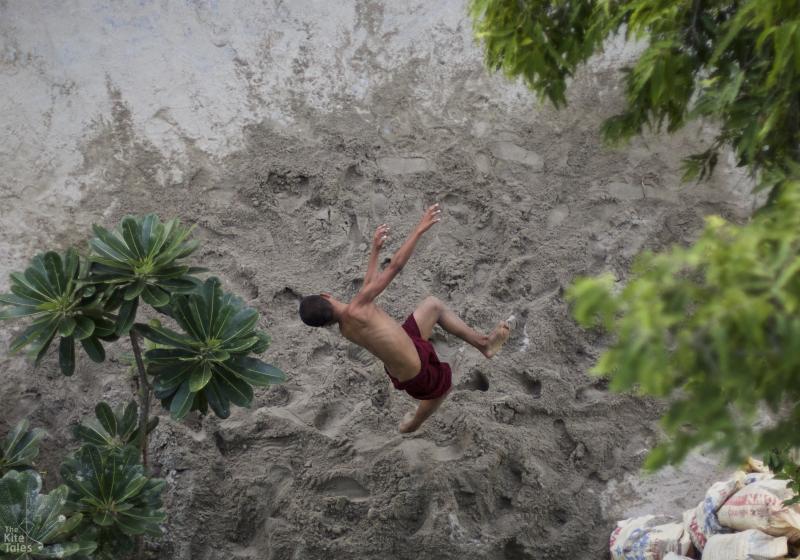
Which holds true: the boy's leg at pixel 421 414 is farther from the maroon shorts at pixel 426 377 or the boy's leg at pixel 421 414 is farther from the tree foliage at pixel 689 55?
the tree foliage at pixel 689 55

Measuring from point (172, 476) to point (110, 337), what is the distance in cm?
110

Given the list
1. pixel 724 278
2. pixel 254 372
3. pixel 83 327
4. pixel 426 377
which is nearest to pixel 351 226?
pixel 426 377

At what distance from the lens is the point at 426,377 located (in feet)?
13.5

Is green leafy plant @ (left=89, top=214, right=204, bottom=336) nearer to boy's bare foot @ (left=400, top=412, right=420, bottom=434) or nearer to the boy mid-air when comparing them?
the boy mid-air

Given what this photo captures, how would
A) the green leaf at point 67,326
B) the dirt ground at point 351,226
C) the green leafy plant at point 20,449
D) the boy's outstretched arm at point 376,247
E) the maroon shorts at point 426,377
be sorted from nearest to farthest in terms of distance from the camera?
the green leaf at point 67,326 < the boy's outstretched arm at point 376,247 < the green leafy plant at point 20,449 < the maroon shorts at point 426,377 < the dirt ground at point 351,226

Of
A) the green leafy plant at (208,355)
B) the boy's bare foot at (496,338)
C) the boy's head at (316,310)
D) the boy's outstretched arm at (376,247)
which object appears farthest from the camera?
the boy's bare foot at (496,338)

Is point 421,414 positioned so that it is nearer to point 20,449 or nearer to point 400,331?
point 400,331

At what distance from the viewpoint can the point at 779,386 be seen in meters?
1.87

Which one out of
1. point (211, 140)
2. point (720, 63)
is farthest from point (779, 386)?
point (211, 140)

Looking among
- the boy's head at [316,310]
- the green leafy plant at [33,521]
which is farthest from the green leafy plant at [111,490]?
the boy's head at [316,310]

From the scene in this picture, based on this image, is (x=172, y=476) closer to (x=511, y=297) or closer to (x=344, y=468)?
(x=344, y=468)

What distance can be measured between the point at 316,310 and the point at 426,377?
2.05ft

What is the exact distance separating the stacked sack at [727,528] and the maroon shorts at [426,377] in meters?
1.14

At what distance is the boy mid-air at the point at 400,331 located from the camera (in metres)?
3.93
